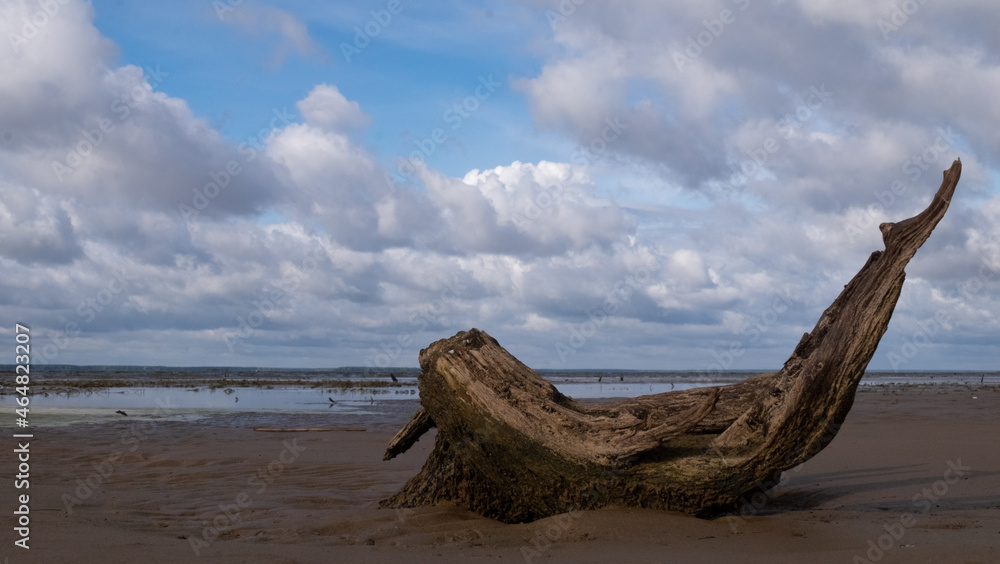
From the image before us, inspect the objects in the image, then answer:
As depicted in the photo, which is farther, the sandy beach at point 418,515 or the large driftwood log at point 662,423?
the large driftwood log at point 662,423

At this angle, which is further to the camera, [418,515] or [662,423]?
[418,515]

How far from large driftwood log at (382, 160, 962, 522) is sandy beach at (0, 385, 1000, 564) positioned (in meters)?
0.31

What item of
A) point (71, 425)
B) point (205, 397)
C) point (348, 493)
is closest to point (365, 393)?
point (205, 397)

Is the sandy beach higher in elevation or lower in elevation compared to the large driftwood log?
lower

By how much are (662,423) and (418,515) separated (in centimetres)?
265

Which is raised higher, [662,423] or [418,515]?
[662,423]

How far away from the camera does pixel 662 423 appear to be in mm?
6172

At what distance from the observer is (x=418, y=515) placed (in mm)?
7062

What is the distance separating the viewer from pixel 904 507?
7.34m

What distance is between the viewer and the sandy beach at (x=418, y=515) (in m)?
5.20

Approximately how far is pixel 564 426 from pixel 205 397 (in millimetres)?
30443

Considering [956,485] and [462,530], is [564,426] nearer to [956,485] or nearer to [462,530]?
[462,530]

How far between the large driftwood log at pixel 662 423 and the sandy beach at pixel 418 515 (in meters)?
0.31

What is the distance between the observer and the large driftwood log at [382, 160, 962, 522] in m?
6.02
